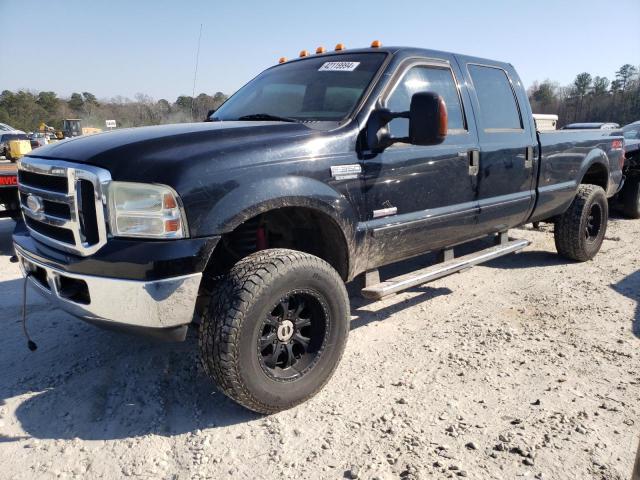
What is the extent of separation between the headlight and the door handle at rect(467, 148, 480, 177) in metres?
2.36

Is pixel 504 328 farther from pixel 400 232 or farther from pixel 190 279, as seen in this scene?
pixel 190 279

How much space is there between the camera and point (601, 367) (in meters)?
2.99

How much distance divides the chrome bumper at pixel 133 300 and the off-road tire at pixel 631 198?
8.26 metres

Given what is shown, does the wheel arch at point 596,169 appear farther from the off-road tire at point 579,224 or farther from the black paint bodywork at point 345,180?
the black paint bodywork at point 345,180

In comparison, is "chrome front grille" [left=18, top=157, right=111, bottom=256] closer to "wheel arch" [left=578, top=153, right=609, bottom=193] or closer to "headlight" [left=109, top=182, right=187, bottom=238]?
"headlight" [left=109, top=182, right=187, bottom=238]

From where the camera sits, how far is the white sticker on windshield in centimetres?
329

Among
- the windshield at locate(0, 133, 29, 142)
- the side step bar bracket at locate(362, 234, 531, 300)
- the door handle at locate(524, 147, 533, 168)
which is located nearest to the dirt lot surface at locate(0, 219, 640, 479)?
the side step bar bracket at locate(362, 234, 531, 300)

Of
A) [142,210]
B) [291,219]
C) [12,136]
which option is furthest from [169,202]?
[12,136]

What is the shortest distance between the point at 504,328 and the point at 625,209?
6.06 metres

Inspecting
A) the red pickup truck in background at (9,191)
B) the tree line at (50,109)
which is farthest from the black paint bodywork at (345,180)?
the tree line at (50,109)

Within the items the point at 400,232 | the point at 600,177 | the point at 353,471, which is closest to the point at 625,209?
the point at 600,177

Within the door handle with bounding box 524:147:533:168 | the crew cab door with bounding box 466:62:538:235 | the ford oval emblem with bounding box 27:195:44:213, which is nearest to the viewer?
the ford oval emblem with bounding box 27:195:44:213

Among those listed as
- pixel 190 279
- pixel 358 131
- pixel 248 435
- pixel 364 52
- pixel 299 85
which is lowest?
pixel 248 435

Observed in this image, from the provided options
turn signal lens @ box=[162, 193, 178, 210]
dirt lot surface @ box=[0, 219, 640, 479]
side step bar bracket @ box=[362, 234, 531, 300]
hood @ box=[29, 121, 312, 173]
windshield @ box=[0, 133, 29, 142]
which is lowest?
dirt lot surface @ box=[0, 219, 640, 479]
